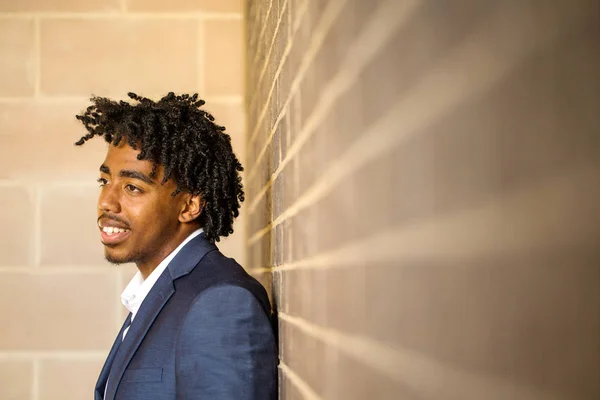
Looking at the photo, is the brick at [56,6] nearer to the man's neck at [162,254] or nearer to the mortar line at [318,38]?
the man's neck at [162,254]

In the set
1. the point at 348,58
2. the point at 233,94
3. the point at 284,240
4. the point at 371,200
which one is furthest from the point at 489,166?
the point at 233,94

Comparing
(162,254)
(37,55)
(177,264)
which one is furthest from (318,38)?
(37,55)

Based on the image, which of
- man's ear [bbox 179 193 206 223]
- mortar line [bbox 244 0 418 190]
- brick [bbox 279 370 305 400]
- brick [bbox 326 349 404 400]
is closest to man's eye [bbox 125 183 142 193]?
man's ear [bbox 179 193 206 223]

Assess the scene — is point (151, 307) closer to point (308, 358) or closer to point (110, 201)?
point (110, 201)

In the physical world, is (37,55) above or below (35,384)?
above

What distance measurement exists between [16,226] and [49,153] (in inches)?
11.0

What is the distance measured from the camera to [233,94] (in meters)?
2.94

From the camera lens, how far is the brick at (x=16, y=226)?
2881mm

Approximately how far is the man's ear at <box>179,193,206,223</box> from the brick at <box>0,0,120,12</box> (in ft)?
4.40

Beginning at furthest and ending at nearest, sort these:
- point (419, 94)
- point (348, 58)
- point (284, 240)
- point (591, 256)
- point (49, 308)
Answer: point (49, 308), point (284, 240), point (348, 58), point (419, 94), point (591, 256)

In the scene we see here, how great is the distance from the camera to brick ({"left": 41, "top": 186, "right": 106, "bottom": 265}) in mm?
2891

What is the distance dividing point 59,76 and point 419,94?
2560mm

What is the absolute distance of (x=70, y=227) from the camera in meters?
2.90

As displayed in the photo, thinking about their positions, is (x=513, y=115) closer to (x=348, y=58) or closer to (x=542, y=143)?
(x=542, y=143)
